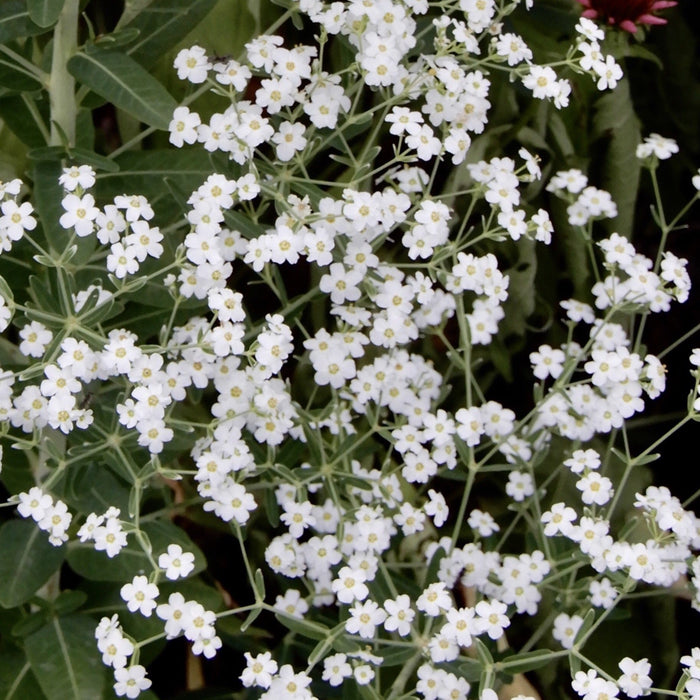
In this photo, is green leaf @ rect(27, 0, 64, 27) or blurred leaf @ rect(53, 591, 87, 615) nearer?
green leaf @ rect(27, 0, 64, 27)

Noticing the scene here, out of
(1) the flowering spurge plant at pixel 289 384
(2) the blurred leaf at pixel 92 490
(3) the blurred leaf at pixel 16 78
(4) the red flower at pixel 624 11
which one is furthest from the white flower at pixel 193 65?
(4) the red flower at pixel 624 11

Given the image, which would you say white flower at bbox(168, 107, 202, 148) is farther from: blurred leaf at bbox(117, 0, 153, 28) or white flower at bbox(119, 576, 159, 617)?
white flower at bbox(119, 576, 159, 617)

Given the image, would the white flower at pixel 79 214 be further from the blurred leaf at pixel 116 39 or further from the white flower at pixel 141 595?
the white flower at pixel 141 595

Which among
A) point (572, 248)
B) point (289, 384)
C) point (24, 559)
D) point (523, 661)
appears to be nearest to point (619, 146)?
point (572, 248)

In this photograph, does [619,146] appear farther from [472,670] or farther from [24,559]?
[24,559]

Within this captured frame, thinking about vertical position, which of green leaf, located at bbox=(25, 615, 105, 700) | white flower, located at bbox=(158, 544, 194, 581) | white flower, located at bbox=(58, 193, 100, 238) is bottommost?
green leaf, located at bbox=(25, 615, 105, 700)

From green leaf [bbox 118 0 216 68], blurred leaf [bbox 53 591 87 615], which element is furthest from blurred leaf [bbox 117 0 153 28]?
blurred leaf [bbox 53 591 87 615]

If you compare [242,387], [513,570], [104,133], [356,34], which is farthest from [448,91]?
[104,133]
